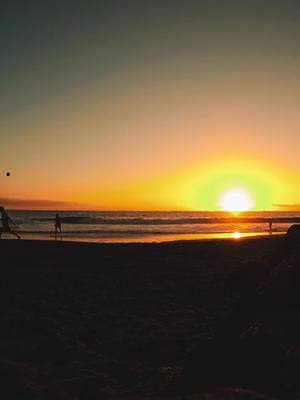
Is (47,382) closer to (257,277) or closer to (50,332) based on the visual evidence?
(50,332)

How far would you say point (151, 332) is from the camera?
664 centimetres

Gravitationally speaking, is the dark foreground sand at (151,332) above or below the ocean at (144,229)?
above

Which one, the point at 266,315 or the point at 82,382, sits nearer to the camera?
the point at 266,315

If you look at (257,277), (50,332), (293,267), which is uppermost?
(293,267)

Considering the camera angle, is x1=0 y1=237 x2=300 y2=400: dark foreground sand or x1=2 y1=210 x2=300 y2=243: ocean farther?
x1=2 y1=210 x2=300 y2=243: ocean

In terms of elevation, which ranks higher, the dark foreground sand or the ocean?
the dark foreground sand

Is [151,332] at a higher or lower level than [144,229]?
higher

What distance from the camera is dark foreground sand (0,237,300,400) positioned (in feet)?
11.5

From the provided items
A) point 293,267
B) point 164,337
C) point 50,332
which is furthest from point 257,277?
point 50,332

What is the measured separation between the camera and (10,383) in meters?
4.03

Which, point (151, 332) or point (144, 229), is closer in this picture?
point (151, 332)

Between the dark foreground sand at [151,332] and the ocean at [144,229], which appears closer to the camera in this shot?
the dark foreground sand at [151,332]

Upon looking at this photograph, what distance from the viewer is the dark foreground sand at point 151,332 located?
3.51m

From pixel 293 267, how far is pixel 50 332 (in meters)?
4.09
